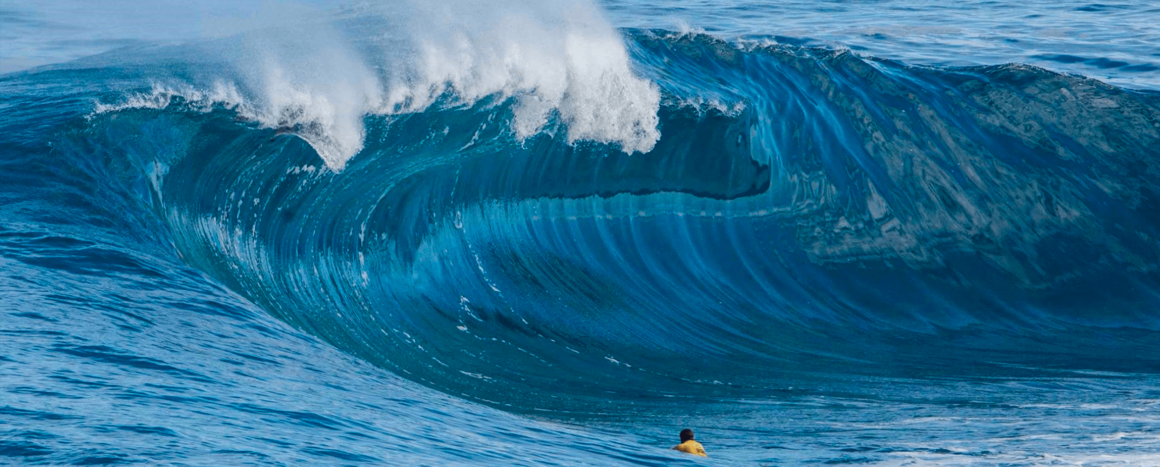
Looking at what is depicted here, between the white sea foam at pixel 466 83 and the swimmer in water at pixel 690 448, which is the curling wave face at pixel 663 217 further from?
the swimmer in water at pixel 690 448

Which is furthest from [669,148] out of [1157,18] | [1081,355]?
[1157,18]

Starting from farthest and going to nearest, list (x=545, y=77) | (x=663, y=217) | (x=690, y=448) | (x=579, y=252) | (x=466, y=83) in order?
(x=466, y=83)
(x=545, y=77)
(x=663, y=217)
(x=579, y=252)
(x=690, y=448)

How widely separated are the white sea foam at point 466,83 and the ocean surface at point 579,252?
0.06 metres

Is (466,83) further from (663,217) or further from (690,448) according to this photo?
(690,448)

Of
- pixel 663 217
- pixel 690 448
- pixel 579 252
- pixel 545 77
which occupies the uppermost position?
pixel 545 77

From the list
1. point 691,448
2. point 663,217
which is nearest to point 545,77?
point 663,217

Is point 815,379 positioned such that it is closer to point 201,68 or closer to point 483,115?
point 483,115

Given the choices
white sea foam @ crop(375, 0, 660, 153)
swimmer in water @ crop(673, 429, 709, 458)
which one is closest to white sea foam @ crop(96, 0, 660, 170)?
white sea foam @ crop(375, 0, 660, 153)

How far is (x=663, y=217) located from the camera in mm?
11875

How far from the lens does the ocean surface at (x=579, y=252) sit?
6.49 m

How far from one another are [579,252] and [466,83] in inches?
139

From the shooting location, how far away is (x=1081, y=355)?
9641 mm

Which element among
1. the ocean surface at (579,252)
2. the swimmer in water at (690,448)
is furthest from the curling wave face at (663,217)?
the swimmer in water at (690,448)

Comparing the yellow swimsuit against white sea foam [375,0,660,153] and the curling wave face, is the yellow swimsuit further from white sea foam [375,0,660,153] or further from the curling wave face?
white sea foam [375,0,660,153]
